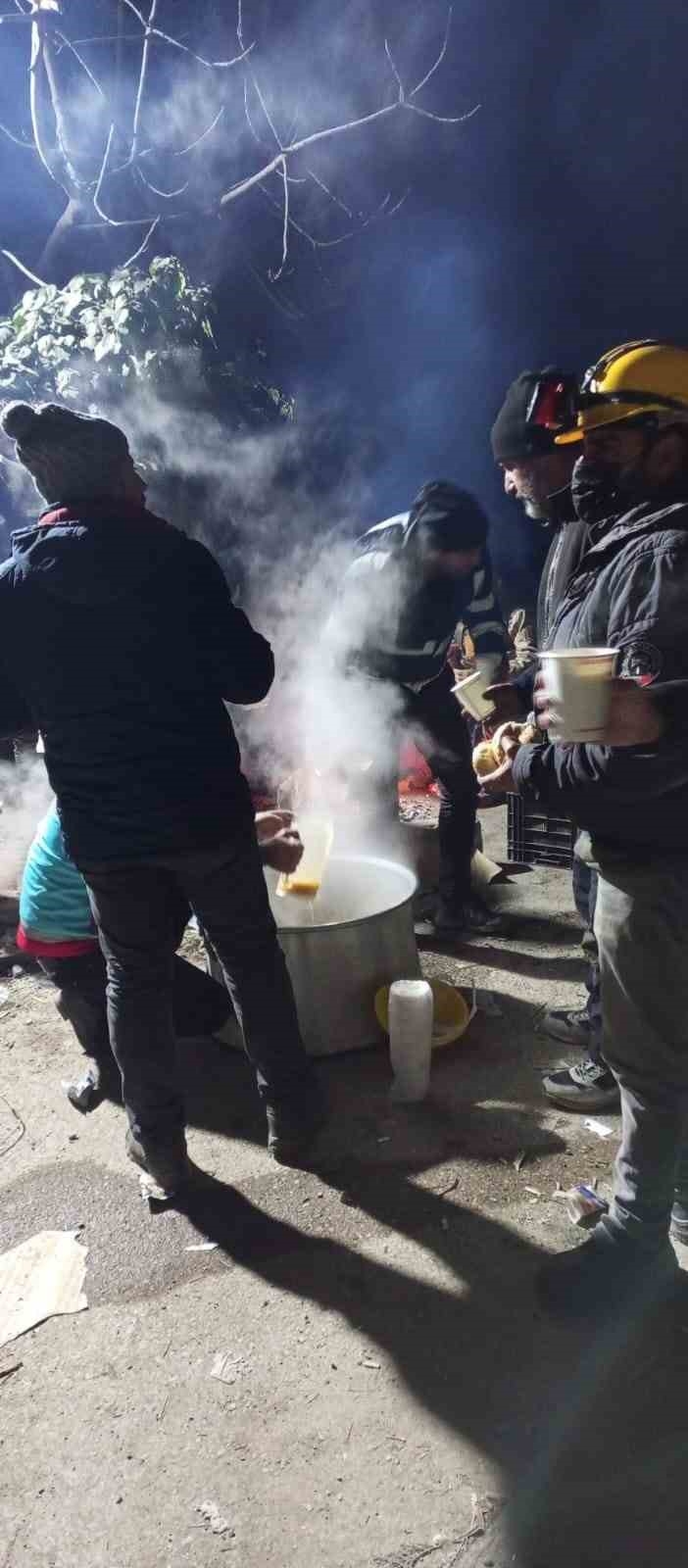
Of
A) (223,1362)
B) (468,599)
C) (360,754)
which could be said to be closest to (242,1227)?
(223,1362)

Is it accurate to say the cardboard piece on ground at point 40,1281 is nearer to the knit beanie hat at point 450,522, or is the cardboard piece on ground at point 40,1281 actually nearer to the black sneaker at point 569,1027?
the black sneaker at point 569,1027

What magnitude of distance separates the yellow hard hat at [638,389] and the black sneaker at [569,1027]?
2.53 metres

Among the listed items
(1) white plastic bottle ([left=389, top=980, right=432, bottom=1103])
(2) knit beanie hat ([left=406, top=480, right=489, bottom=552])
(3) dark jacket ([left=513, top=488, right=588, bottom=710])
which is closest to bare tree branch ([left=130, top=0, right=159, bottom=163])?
(2) knit beanie hat ([left=406, top=480, right=489, bottom=552])

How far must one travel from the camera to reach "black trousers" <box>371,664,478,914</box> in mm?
5035

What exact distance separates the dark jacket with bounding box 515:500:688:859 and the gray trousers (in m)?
0.11

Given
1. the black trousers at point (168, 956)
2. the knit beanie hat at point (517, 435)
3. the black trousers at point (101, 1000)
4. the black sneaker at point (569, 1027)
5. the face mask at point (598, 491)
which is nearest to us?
the face mask at point (598, 491)

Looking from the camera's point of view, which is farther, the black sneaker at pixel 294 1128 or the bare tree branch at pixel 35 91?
the bare tree branch at pixel 35 91

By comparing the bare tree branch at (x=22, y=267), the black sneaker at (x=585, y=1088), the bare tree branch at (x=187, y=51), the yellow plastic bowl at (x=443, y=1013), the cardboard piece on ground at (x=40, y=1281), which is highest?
the bare tree branch at (x=187, y=51)

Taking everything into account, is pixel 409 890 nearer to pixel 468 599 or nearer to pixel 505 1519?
pixel 468 599

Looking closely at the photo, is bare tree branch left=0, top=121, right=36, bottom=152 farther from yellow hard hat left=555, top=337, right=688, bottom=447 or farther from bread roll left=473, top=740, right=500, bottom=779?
yellow hard hat left=555, top=337, right=688, bottom=447

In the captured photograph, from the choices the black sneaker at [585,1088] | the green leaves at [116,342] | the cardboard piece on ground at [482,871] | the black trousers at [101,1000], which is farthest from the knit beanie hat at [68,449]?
the green leaves at [116,342]

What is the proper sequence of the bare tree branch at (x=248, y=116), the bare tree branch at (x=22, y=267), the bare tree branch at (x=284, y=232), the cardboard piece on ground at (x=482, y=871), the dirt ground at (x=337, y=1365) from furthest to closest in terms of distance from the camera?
the bare tree branch at (x=22, y=267) < the bare tree branch at (x=284, y=232) < the bare tree branch at (x=248, y=116) < the cardboard piece on ground at (x=482, y=871) < the dirt ground at (x=337, y=1365)

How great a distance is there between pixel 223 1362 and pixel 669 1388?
1.15m

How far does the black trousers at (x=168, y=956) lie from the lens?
2.82 meters
